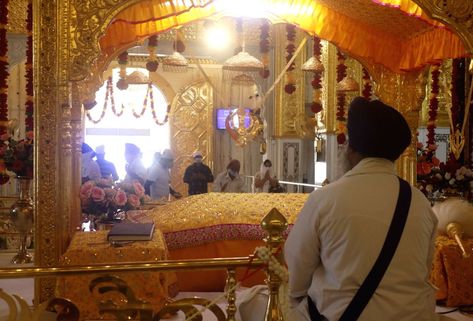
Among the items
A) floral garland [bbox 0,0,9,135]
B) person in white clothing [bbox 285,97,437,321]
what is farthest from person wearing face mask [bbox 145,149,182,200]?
person in white clothing [bbox 285,97,437,321]

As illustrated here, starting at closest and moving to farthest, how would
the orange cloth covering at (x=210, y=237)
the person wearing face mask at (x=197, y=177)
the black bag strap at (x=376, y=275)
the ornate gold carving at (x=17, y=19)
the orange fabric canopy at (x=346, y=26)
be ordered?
the black bag strap at (x=376, y=275) < the orange cloth covering at (x=210, y=237) < the orange fabric canopy at (x=346, y=26) < the person wearing face mask at (x=197, y=177) < the ornate gold carving at (x=17, y=19)

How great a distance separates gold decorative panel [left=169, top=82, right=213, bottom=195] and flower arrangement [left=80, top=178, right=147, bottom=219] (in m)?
7.60

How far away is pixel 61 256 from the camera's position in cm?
390

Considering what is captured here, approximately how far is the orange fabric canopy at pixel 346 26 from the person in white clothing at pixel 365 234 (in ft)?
11.1

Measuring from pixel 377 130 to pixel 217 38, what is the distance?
31.5ft

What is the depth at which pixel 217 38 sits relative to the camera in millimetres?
11305

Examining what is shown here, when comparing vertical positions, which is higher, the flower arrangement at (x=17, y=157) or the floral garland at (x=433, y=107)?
the floral garland at (x=433, y=107)

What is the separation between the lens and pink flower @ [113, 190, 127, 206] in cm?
450

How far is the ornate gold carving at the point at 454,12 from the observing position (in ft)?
13.9

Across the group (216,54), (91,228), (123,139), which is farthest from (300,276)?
(123,139)

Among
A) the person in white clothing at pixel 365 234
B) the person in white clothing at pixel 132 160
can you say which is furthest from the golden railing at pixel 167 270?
the person in white clothing at pixel 132 160

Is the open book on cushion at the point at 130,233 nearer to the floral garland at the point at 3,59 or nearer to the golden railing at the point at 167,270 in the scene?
the golden railing at the point at 167,270

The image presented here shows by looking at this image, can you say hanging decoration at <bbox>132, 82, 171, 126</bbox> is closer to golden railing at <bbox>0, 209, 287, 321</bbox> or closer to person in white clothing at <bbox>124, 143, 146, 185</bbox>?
person in white clothing at <bbox>124, 143, 146, 185</bbox>

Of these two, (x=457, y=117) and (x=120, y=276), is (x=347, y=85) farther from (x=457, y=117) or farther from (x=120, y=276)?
(x=120, y=276)
